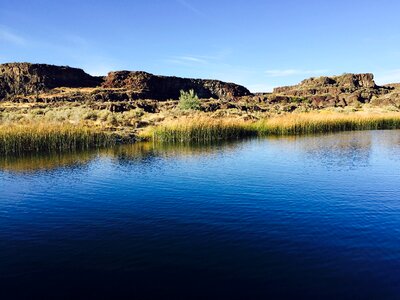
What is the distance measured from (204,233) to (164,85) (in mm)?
121547

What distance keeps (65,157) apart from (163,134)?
35.6 ft

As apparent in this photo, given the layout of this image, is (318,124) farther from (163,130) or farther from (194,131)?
(163,130)

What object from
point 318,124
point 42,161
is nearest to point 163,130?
point 42,161

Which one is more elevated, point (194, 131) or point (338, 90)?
point (338, 90)

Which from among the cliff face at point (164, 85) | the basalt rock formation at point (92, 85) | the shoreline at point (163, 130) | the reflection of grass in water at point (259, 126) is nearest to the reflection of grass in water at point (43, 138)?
the shoreline at point (163, 130)

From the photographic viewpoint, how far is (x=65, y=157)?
2159 centimetres

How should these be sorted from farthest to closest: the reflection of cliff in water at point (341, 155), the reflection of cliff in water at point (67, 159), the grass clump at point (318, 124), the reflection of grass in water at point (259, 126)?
the grass clump at point (318, 124) < the reflection of grass in water at point (259, 126) < the reflection of cliff in water at point (67, 159) < the reflection of cliff in water at point (341, 155)

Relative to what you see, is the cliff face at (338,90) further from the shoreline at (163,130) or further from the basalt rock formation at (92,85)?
the shoreline at (163,130)

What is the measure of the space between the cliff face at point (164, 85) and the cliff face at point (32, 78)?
1002 cm

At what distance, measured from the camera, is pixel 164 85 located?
12700cm

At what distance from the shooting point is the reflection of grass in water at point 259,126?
3102cm

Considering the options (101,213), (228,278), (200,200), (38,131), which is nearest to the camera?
(228,278)

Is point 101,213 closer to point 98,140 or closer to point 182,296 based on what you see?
point 182,296

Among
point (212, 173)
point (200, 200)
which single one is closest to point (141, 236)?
point (200, 200)
